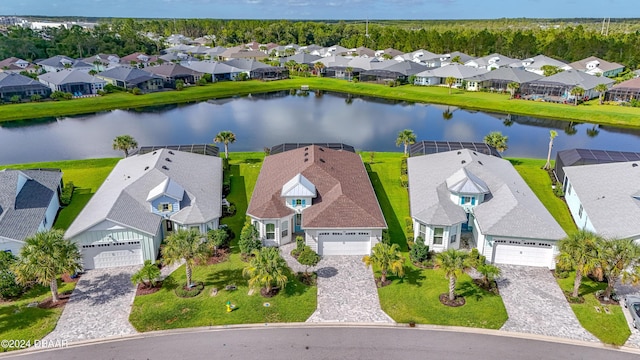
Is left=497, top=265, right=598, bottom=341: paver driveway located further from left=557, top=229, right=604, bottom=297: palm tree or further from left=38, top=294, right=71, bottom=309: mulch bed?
left=38, top=294, right=71, bottom=309: mulch bed

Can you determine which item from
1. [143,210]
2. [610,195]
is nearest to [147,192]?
[143,210]

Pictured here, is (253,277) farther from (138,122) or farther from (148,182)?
(138,122)

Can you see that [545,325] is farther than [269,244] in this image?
No

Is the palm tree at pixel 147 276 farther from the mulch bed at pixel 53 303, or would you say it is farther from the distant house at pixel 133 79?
the distant house at pixel 133 79

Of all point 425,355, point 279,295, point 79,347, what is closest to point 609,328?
point 425,355

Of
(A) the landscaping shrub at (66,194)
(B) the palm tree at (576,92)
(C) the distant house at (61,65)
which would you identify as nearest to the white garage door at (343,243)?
(A) the landscaping shrub at (66,194)

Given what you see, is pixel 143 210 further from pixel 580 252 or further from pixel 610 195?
pixel 610 195

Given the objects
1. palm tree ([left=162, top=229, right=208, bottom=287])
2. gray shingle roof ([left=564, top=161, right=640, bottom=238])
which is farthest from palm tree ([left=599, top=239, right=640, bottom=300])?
palm tree ([left=162, top=229, right=208, bottom=287])
